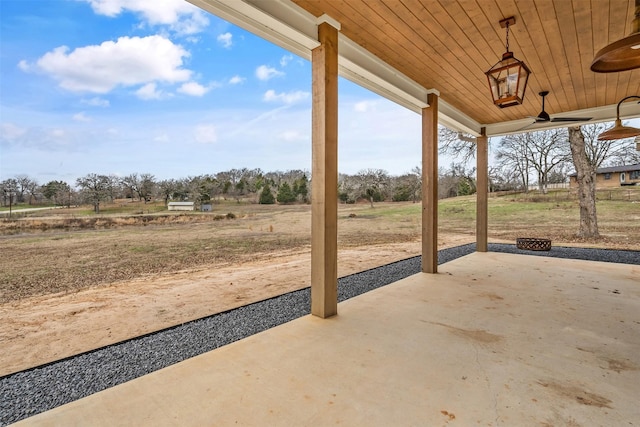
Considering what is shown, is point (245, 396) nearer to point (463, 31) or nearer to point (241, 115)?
point (463, 31)

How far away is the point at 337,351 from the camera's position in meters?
1.88

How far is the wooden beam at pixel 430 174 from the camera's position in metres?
3.83

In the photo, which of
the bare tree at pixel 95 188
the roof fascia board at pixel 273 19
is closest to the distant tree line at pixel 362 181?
the bare tree at pixel 95 188

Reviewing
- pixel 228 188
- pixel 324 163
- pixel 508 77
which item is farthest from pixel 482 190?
pixel 228 188

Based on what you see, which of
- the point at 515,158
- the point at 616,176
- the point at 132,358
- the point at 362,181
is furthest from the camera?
the point at 515,158

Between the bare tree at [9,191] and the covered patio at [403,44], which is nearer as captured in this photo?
the covered patio at [403,44]

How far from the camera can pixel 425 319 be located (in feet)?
7.93

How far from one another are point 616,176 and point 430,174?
824 cm

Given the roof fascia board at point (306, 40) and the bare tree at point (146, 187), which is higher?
the roof fascia board at point (306, 40)

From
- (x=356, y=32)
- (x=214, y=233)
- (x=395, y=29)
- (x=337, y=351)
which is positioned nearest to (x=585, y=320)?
(x=337, y=351)

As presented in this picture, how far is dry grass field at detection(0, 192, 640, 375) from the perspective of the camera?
2.50 metres

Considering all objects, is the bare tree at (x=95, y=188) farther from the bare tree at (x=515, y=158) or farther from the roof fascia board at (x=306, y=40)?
the bare tree at (x=515, y=158)

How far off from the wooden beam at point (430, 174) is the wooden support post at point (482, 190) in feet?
7.42

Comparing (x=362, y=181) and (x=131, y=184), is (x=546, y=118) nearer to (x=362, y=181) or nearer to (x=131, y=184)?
(x=362, y=181)
